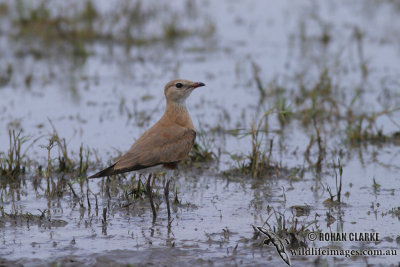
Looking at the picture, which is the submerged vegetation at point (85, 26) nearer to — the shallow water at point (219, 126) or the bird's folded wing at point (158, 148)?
the shallow water at point (219, 126)

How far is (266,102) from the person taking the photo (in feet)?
35.0

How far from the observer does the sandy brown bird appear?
6.34m

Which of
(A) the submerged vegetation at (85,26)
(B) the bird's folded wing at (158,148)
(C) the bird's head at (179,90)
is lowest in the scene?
(B) the bird's folded wing at (158,148)

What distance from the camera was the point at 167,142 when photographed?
659 centimetres

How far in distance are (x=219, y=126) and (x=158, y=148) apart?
300cm

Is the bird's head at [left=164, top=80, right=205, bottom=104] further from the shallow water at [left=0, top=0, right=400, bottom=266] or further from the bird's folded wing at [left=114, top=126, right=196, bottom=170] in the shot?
the shallow water at [left=0, top=0, right=400, bottom=266]

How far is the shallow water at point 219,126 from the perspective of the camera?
5758 millimetres

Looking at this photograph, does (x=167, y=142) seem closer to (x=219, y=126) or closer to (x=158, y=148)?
(x=158, y=148)

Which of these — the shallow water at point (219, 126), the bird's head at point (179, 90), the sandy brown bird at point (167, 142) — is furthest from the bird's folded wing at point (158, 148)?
the shallow water at point (219, 126)

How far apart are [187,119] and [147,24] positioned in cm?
869

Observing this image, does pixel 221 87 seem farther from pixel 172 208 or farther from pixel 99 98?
pixel 172 208

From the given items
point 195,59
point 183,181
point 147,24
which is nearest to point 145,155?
point 183,181

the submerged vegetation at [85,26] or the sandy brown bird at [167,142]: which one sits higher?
the submerged vegetation at [85,26]

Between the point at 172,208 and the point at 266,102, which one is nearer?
the point at 172,208
